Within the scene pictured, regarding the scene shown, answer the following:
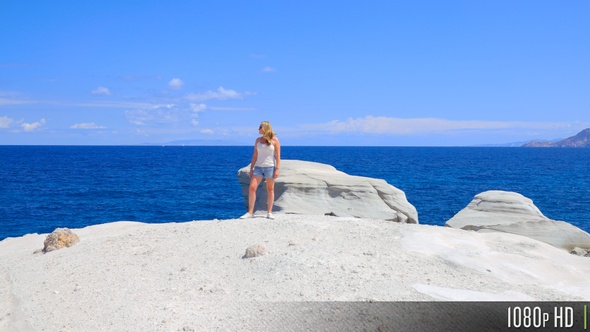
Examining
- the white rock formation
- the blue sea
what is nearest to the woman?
the white rock formation

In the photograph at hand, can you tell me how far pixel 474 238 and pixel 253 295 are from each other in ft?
19.1

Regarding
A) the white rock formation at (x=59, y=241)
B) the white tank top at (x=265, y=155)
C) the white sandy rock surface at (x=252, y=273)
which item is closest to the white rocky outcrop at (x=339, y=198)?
the white sandy rock surface at (x=252, y=273)

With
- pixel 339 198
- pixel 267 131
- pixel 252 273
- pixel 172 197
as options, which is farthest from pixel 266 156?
pixel 172 197

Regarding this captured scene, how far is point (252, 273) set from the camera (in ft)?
29.0

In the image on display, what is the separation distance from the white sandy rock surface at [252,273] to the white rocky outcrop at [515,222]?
210 inches

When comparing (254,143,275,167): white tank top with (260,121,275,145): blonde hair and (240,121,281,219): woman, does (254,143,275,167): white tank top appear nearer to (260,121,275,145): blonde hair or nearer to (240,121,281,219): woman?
(240,121,281,219): woman

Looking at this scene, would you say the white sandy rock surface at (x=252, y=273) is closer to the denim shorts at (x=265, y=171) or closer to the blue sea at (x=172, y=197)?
the denim shorts at (x=265, y=171)

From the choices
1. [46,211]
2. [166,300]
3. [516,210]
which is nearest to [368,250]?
[166,300]

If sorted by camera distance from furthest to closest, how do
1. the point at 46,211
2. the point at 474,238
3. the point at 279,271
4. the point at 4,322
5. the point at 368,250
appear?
1. the point at 46,211
2. the point at 474,238
3. the point at 368,250
4. the point at 279,271
5. the point at 4,322

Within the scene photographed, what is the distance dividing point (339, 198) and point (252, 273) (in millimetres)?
9751

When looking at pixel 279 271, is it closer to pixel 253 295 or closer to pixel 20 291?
pixel 253 295

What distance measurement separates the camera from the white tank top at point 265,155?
38.9 ft

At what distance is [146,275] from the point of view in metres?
9.04

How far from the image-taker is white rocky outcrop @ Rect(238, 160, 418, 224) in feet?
58.3
